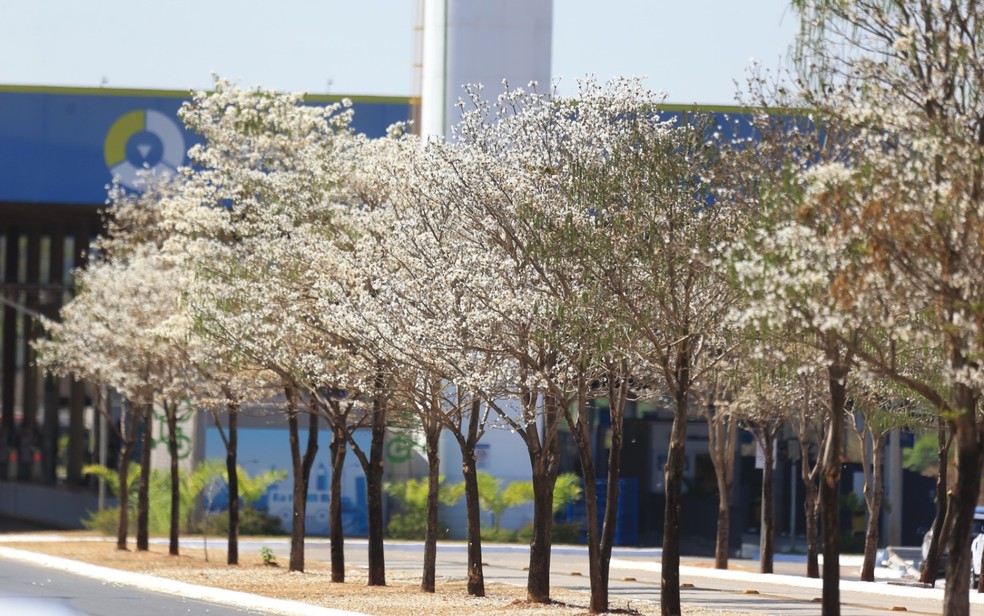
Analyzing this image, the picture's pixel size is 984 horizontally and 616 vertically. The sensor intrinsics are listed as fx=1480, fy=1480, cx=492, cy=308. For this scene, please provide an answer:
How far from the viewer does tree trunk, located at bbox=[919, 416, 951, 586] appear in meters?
26.1

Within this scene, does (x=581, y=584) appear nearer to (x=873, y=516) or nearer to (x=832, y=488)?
(x=873, y=516)

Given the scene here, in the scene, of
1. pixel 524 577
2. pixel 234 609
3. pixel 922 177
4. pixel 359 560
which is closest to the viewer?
pixel 922 177

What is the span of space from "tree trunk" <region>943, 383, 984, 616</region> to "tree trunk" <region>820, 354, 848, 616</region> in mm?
1931

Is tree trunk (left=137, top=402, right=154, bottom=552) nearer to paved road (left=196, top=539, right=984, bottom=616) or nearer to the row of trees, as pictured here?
the row of trees

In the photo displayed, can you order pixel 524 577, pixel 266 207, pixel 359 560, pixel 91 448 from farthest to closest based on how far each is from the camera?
pixel 91 448 → pixel 359 560 → pixel 524 577 → pixel 266 207

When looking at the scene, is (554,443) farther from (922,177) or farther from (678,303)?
(922,177)

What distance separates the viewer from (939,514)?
1030 inches

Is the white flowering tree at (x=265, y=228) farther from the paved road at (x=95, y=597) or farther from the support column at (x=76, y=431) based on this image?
the support column at (x=76, y=431)

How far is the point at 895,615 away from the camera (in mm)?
21406

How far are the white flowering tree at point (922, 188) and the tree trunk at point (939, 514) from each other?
1289 cm

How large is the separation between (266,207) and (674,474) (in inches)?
384

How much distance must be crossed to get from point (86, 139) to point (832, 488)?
3608cm

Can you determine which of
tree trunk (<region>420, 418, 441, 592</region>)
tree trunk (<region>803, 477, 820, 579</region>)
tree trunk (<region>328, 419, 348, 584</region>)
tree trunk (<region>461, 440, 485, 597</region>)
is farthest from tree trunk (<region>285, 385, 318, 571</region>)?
tree trunk (<region>803, 477, 820, 579</region>)

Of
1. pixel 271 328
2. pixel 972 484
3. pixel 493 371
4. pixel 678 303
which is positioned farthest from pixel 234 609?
pixel 972 484
